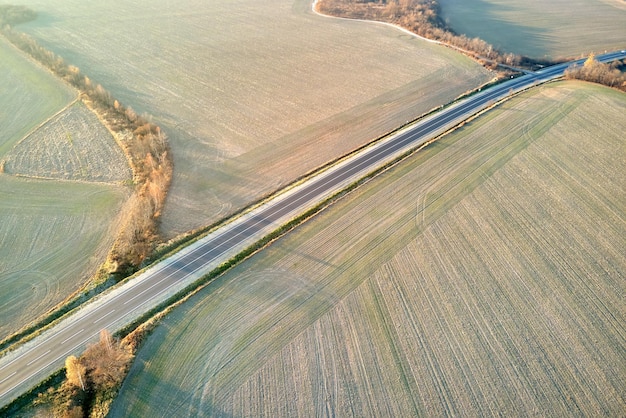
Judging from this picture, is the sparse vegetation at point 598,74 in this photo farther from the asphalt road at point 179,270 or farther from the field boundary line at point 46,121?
the field boundary line at point 46,121

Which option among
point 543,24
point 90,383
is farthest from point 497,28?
point 90,383

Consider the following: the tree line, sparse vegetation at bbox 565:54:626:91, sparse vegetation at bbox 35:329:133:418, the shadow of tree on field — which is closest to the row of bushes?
the shadow of tree on field

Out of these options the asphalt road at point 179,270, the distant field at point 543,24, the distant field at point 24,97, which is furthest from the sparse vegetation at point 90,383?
the distant field at point 543,24

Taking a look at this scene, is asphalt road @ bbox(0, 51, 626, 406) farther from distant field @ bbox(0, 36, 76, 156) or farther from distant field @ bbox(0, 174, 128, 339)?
distant field @ bbox(0, 36, 76, 156)

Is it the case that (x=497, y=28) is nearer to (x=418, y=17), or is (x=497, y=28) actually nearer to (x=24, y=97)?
(x=418, y=17)

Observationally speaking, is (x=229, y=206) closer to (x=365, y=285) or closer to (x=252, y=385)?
(x=365, y=285)
